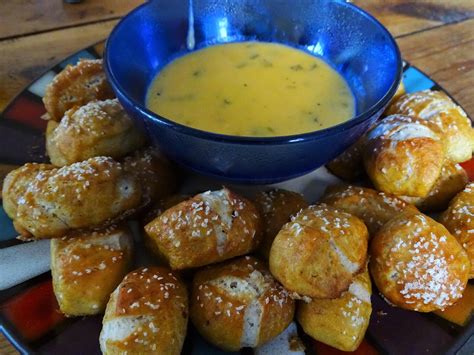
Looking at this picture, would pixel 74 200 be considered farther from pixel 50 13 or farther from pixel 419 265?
pixel 50 13

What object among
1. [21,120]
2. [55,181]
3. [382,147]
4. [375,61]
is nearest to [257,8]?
[375,61]

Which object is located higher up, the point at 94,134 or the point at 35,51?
the point at 94,134

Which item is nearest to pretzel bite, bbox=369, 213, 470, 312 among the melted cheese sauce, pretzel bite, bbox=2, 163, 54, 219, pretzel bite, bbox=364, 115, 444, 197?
pretzel bite, bbox=364, 115, 444, 197

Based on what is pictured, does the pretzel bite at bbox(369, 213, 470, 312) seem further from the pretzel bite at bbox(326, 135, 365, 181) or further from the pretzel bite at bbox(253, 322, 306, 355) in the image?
the pretzel bite at bbox(326, 135, 365, 181)

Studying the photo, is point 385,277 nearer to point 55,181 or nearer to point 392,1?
point 55,181

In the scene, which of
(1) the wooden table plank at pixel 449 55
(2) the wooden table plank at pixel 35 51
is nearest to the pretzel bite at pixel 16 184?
(2) the wooden table plank at pixel 35 51

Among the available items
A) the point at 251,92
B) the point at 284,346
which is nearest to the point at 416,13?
the point at 251,92
